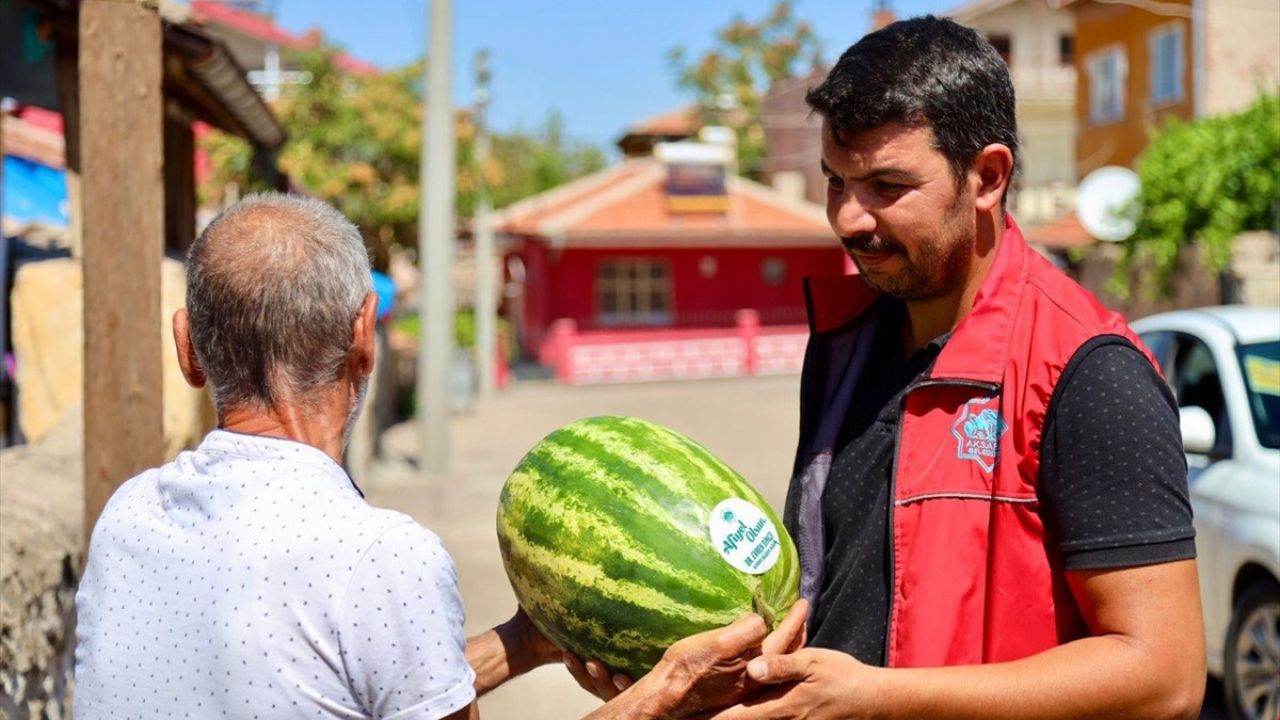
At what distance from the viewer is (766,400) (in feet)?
76.0

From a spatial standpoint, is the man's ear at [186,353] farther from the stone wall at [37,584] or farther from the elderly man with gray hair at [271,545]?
the stone wall at [37,584]

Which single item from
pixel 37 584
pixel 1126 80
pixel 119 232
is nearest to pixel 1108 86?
pixel 1126 80

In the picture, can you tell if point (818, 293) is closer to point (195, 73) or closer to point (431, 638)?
point (431, 638)

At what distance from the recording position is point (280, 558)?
5.75 ft

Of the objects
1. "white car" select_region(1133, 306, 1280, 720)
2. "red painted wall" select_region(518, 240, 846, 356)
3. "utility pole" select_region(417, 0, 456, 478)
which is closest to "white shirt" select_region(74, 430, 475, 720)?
"white car" select_region(1133, 306, 1280, 720)

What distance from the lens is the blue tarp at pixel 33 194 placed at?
34.5ft

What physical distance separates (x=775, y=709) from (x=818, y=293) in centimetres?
84

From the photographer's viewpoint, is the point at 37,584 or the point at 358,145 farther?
the point at 358,145

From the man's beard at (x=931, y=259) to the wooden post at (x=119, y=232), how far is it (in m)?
2.42

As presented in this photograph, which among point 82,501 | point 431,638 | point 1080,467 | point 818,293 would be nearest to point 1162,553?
point 1080,467

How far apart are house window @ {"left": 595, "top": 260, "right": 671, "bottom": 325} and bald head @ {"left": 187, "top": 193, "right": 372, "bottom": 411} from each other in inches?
1078

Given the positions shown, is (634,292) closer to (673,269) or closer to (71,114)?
(673,269)

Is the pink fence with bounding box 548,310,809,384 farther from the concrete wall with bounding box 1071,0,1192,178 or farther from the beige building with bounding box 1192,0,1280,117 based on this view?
the beige building with bounding box 1192,0,1280,117

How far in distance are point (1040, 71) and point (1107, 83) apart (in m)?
11.9
